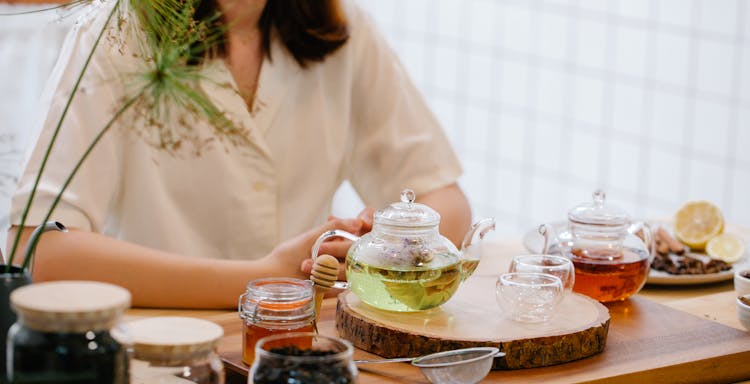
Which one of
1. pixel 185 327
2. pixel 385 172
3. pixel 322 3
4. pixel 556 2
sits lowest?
pixel 185 327

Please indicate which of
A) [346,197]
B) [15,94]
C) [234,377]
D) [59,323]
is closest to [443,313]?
[234,377]

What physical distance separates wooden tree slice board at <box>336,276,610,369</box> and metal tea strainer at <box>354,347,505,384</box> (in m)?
0.04

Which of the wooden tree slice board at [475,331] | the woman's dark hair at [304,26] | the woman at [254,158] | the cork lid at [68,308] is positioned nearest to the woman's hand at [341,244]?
the woman at [254,158]

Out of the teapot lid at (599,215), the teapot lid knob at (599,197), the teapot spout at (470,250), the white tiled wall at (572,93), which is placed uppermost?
the white tiled wall at (572,93)

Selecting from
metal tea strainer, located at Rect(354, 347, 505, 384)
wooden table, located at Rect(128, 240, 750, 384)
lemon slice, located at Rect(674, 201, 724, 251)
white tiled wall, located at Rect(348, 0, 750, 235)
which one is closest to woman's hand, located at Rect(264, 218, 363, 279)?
wooden table, located at Rect(128, 240, 750, 384)

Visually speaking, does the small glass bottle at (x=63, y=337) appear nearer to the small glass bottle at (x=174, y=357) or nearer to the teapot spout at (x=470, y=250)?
the small glass bottle at (x=174, y=357)

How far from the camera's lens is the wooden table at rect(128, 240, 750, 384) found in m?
1.16

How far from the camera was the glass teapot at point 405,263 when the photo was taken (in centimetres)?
122

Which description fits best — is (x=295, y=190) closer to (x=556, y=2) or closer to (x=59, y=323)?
(x=59, y=323)

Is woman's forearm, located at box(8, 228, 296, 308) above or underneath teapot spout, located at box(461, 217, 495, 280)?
underneath

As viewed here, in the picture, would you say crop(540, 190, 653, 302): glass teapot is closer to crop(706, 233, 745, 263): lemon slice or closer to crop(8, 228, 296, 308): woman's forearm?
crop(706, 233, 745, 263): lemon slice

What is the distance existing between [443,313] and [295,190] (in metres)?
0.78

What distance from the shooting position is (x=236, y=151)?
187 cm

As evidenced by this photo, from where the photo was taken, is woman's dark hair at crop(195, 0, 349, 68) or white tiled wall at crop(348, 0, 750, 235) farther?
white tiled wall at crop(348, 0, 750, 235)
